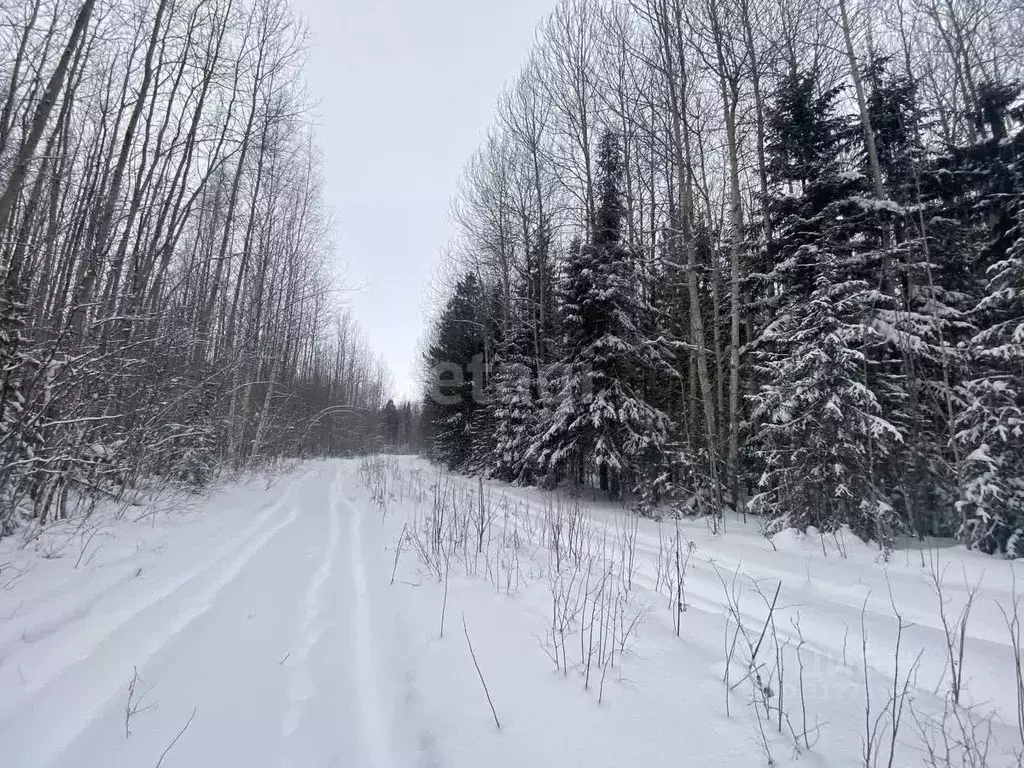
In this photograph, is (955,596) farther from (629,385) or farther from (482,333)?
(482,333)

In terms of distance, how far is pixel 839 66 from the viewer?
953cm

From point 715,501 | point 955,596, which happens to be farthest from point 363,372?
point 955,596

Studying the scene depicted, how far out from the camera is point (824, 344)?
6.35m

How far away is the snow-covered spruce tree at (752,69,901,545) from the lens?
6090 mm

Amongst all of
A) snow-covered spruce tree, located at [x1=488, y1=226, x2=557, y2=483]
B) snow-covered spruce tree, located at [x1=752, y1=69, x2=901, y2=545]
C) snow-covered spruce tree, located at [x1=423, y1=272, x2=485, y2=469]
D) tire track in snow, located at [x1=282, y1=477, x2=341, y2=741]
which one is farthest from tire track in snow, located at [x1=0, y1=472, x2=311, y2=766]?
snow-covered spruce tree, located at [x1=423, y1=272, x2=485, y2=469]

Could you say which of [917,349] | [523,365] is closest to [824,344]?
[917,349]

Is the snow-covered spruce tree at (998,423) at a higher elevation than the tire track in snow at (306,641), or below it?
higher

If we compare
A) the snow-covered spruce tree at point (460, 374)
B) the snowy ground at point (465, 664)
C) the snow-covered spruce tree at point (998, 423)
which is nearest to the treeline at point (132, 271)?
the snowy ground at point (465, 664)

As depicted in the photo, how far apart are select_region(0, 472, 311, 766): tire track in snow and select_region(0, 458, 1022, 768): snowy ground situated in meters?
0.01

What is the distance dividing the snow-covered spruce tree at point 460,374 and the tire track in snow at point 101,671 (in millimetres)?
15903

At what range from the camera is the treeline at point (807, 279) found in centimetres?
616

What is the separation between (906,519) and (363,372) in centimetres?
4484

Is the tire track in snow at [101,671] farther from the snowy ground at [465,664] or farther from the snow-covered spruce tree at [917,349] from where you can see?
the snow-covered spruce tree at [917,349]

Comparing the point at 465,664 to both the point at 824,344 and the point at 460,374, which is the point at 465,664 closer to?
the point at 824,344
